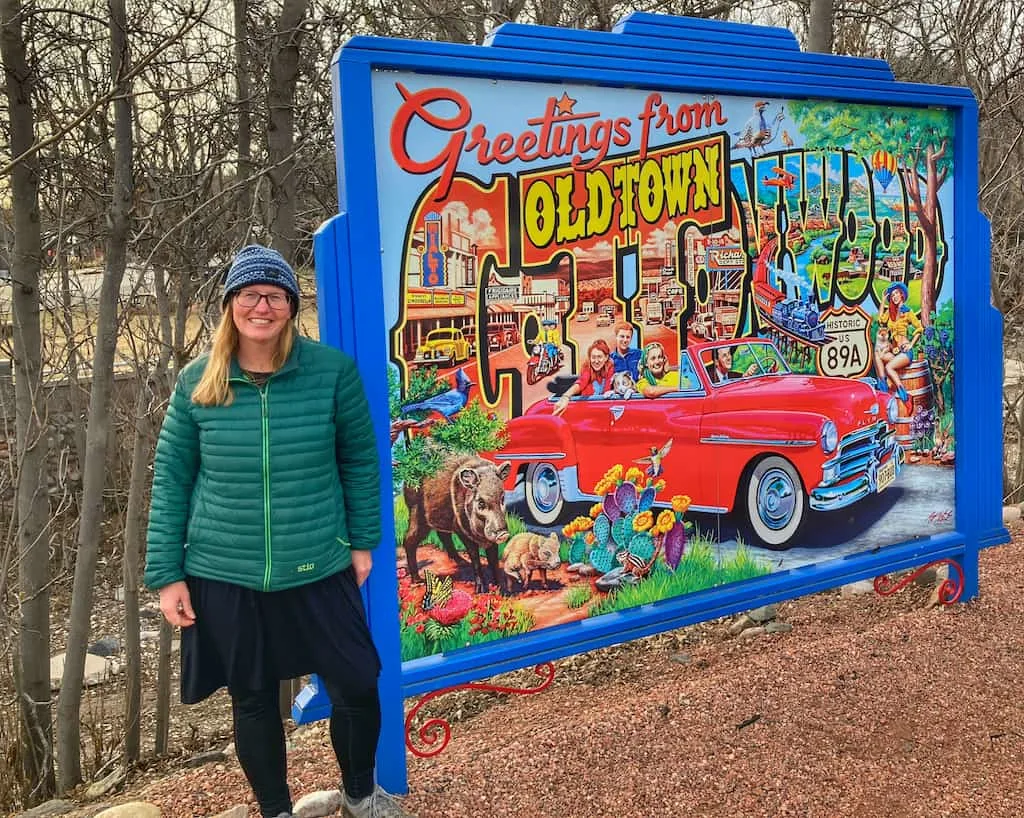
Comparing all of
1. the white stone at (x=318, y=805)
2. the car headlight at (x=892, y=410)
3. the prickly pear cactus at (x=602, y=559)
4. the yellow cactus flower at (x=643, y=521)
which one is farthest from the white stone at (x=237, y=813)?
the car headlight at (x=892, y=410)

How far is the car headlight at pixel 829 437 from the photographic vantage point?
4.25 meters

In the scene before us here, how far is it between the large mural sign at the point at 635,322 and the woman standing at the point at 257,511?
1.22ft

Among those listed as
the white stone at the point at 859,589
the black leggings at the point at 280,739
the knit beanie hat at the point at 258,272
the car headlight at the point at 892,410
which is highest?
the knit beanie hat at the point at 258,272

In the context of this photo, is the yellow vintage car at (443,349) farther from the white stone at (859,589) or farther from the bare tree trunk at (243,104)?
the white stone at (859,589)

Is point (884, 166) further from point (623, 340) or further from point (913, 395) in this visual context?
point (623, 340)

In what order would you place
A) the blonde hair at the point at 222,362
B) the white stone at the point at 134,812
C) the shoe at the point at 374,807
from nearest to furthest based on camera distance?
the blonde hair at the point at 222,362, the shoe at the point at 374,807, the white stone at the point at 134,812

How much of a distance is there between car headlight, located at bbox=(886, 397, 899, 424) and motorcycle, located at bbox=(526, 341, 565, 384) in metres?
1.91

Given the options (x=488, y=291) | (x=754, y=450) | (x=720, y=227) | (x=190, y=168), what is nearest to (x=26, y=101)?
(x=190, y=168)

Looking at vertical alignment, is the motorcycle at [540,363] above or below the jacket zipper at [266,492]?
above

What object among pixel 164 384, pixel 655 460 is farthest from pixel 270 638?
pixel 164 384

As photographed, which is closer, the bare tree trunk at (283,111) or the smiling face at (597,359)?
the smiling face at (597,359)

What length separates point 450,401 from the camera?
3279 mm

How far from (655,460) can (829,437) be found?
3.41 feet

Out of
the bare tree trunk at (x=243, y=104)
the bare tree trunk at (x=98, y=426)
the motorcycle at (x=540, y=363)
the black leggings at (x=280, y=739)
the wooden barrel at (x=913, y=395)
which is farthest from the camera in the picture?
the bare tree trunk at (x=243, y=104)
